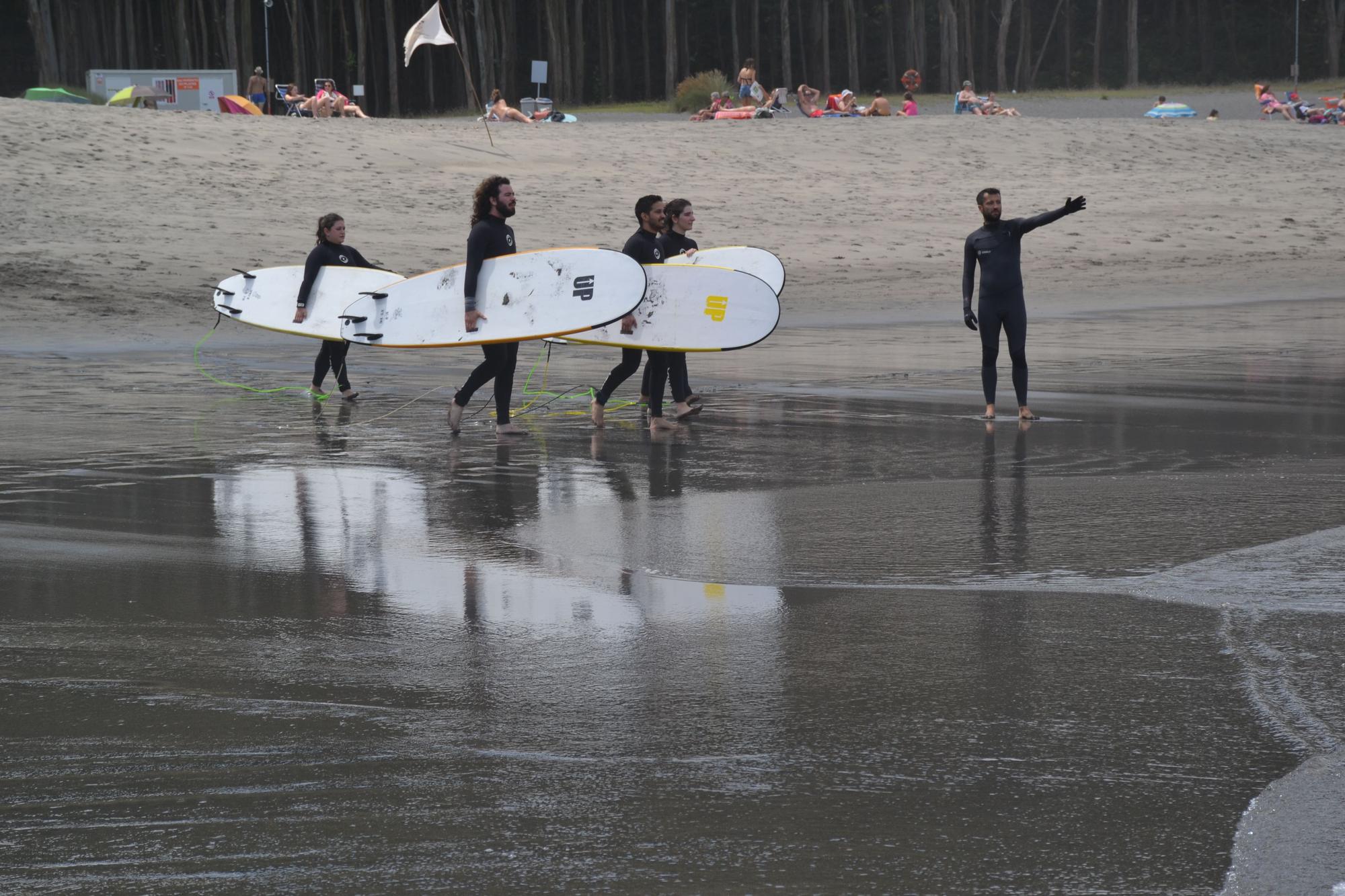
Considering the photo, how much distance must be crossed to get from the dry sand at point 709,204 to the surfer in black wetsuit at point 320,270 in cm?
460

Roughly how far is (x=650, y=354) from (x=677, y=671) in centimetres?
666

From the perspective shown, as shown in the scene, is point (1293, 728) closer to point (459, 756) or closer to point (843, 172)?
point (459, 756)

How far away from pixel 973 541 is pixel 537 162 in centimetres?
2273

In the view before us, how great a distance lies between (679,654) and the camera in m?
5.25

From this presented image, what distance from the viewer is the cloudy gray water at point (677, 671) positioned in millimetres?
3598

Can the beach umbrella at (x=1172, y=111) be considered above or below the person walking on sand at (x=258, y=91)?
below

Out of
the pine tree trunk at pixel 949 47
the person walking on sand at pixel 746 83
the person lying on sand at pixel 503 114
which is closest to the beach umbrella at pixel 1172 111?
the person walking on sand at pixel 746 83

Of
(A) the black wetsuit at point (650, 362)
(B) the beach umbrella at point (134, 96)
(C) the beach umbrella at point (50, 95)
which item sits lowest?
(A) the black wetsuit at point (650, 362)

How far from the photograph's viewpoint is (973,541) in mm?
7145

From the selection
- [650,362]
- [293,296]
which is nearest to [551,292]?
[650,362]

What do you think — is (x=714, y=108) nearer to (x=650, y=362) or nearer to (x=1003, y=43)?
(x=1003, y=43)

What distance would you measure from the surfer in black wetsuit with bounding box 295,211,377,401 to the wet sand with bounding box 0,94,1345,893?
1.53 metres

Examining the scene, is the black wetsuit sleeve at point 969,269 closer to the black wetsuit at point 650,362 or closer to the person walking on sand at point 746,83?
the black wetsuit at point 650,362

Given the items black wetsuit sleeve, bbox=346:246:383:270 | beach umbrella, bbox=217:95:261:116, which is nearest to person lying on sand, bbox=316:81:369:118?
beach umbrella, bbox=217:95:261:116
